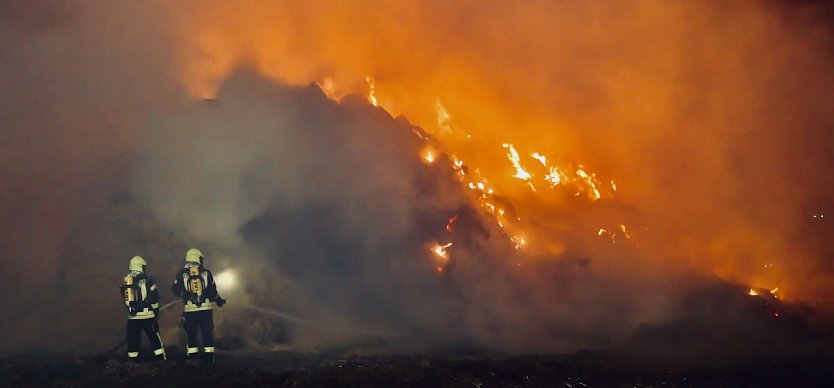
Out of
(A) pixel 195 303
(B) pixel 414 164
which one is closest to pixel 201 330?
(A) pixel 195 303

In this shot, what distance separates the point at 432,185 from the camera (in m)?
21.4

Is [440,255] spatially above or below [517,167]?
below

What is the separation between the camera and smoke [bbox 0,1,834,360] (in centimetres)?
1969

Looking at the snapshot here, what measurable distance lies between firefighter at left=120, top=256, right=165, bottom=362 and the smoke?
2455mm

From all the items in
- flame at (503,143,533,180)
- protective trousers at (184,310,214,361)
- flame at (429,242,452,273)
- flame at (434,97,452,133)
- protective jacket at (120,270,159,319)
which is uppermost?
flame at (434,97,452,133)

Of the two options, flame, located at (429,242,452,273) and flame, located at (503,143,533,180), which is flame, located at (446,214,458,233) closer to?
flame, located at (429,242,452,273)

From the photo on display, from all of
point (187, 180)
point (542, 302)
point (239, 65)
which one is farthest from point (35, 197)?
point (542, 302)

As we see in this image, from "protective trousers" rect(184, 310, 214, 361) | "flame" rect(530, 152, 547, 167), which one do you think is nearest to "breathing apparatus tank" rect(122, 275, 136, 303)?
"protective trousers" rect(184, 310, 214, 361)

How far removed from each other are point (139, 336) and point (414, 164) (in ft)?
28.7

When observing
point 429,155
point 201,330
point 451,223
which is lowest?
point 201,330

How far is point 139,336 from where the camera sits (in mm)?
15945

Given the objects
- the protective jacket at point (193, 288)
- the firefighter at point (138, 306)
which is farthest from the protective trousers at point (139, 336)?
the protective jacket at point (193, 288)

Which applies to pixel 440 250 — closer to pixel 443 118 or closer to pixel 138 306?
pixel 443 118

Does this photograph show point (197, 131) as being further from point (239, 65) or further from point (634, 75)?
point (634, 75)
